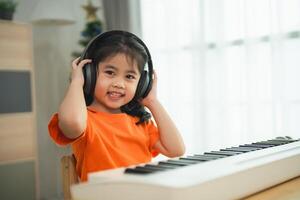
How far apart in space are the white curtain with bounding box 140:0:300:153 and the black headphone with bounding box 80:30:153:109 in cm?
177

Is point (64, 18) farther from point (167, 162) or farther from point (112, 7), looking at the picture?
point (167, 162)

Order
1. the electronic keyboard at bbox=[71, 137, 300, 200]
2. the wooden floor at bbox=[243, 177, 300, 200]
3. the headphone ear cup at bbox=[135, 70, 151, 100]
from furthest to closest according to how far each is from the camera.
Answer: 1. the headphone ear cup at bbox=[135, 70, 151, 100]
2. the wooden floor at bbox=[243, 177, 300, 200]
3. the electronic keyboard at bbox=[71, 137, 300, 200]

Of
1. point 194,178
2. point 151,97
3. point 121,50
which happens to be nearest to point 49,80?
point 151,97

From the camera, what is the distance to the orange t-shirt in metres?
1.14

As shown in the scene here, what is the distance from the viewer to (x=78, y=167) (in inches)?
45.8

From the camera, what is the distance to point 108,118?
1.24m

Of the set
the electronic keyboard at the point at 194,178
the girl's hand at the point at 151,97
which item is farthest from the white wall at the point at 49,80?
the electronic keyboard at the point at 194,178

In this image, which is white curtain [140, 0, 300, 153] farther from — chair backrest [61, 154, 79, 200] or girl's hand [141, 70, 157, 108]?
chair backrest [61, 154, 79, 200]

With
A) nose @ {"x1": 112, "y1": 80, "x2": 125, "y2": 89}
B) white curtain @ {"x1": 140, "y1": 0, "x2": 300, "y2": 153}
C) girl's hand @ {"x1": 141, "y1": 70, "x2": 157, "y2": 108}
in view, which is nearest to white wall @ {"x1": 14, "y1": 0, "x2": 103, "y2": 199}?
white curtain @ {"x1": 140, "y1": 0, "x2": 300, "y2": 153}

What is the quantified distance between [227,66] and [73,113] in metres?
2.22

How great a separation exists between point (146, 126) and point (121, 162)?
213 millimetres

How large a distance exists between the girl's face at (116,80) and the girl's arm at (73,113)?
0.07m

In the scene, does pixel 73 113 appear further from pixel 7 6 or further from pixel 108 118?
pixel 7 6

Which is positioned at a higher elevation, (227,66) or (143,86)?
(227,66)
